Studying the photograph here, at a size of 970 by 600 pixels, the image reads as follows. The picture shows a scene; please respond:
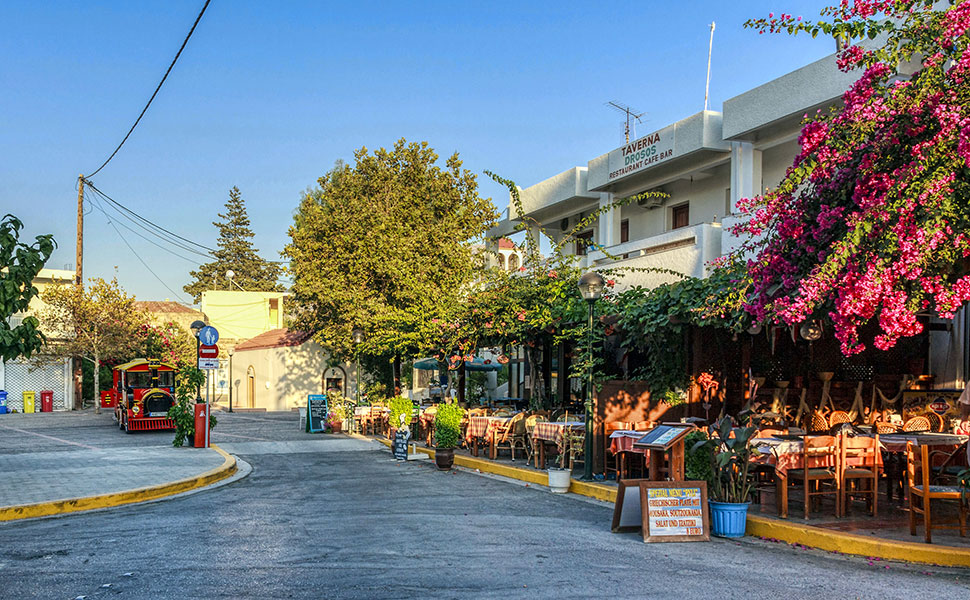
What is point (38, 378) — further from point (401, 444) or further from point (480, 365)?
point (401, 444)

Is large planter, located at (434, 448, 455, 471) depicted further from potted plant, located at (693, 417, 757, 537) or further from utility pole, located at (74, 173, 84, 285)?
utility pole, located at (74, 173, 84, 285)

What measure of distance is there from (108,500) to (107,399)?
31.3 metres

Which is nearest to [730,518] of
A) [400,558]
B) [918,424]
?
[400,558]

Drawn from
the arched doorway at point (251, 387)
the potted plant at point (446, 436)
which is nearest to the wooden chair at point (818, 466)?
the potted plant at point (446, 436)

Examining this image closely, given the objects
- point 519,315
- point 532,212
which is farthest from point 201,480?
point 532,212

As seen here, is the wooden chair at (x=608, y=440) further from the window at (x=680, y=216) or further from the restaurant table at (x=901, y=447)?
the window at (x=680, y=216)

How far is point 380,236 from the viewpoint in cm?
3048

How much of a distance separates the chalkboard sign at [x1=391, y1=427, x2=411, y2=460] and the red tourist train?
465 inches

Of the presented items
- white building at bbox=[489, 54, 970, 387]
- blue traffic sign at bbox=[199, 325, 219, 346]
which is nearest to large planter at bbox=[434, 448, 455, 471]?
white building at bbox=[489, 54, 970, 387]

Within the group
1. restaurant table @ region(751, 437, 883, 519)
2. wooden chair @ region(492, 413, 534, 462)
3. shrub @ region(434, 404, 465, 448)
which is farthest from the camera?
wooden chair @ region(492, 413, 534, 462)

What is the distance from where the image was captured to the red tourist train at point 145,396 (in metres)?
26.3

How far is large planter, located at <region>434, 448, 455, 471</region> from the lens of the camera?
16125 millimetres

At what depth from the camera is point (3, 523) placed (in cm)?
1033

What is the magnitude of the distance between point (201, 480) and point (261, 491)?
1.48 metres
